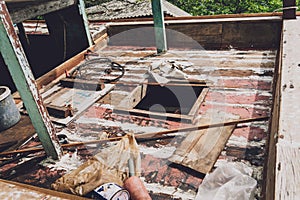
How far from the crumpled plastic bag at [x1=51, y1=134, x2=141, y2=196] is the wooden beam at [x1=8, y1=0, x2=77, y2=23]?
227 cm

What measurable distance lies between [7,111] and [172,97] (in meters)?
2.84

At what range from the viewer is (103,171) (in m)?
2.68

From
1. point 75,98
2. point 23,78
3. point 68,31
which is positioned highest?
point 23,78

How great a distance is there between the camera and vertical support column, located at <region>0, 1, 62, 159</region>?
2.42 metres

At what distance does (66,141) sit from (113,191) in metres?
1.49

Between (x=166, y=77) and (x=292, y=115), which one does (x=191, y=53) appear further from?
(x=292, y=115)

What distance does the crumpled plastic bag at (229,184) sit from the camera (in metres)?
2.27

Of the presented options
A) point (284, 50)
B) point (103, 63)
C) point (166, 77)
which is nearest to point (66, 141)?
point (166, 77)

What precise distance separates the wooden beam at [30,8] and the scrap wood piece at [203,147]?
2826mm

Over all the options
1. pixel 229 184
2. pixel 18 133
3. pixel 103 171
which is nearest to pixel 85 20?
pixel 18 133

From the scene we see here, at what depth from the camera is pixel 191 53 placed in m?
5.73

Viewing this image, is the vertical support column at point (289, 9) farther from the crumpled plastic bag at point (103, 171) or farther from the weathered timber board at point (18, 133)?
the weathered timber board at point (18, 133)

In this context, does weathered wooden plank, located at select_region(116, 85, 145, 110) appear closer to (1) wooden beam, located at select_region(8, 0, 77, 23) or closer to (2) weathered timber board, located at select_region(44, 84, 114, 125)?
(2) weathered timber board, located at select_region(44, 84, 114, 125)

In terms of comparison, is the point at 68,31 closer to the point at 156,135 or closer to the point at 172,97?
the point at 172,97
